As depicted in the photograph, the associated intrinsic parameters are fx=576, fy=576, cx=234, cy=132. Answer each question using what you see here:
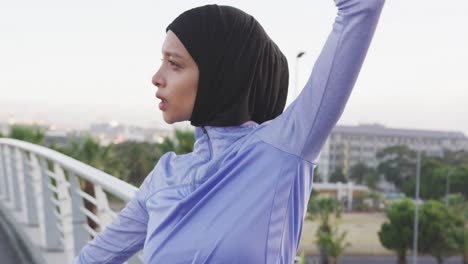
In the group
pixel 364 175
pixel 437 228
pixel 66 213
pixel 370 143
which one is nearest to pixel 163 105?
pixel 66 213

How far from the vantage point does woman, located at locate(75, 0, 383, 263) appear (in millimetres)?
685

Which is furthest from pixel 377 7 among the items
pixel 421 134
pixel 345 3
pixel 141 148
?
pixel 421 134

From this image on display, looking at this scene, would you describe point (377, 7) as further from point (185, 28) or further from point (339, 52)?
point (185, 28)

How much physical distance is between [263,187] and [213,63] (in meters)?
0.19

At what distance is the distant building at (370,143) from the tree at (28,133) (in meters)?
68.7

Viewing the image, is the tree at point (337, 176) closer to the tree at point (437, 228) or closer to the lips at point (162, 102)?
the tree at point (437, 228)

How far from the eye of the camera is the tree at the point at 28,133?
43.8 feet

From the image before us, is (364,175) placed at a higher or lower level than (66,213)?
lower

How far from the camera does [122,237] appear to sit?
96 centimetres

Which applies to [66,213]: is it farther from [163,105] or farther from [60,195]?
[163,105]

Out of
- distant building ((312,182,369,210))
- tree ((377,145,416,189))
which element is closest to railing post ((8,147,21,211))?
distant building ((312,182,369,210))

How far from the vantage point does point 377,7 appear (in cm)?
65

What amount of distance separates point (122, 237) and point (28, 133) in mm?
13379

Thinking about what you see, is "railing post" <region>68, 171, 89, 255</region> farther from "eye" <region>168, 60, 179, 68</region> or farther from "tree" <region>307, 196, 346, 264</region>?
"tree" <region>307, 196, 346, 264</region>
